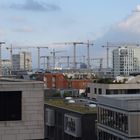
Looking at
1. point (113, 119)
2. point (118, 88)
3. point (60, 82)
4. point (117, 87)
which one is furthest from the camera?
point (60, 82)

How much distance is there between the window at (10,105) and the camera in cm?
2844

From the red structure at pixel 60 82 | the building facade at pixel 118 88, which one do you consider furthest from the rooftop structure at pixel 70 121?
the red structure at pixel 60 82

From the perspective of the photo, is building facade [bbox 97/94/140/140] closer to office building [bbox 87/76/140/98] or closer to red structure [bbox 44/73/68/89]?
office building [bbox 87/76/140/98]

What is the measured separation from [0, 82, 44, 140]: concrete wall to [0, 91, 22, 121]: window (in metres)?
0.23

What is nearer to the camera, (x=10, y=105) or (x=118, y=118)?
(x=10, y=105)

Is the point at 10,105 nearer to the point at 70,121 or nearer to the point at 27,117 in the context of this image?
the point at 27,117

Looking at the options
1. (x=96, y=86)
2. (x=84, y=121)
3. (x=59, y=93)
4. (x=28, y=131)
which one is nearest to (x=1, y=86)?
(x=28, y=131)

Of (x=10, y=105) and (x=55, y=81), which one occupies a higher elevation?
(x=10, y=105)

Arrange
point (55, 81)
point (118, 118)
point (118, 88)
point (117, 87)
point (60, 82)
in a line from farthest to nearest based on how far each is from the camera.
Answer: point (55, 81) < point (60, 82) < point (118, 88) < point (117, 87) < point (118, 118)

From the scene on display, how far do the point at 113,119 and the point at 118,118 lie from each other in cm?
209

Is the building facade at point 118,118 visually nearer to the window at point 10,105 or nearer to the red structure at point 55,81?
the window at point 10,105

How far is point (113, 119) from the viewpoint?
57000 millimetres

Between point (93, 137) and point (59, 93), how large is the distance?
190 feet

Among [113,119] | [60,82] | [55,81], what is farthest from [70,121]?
[55,81]
